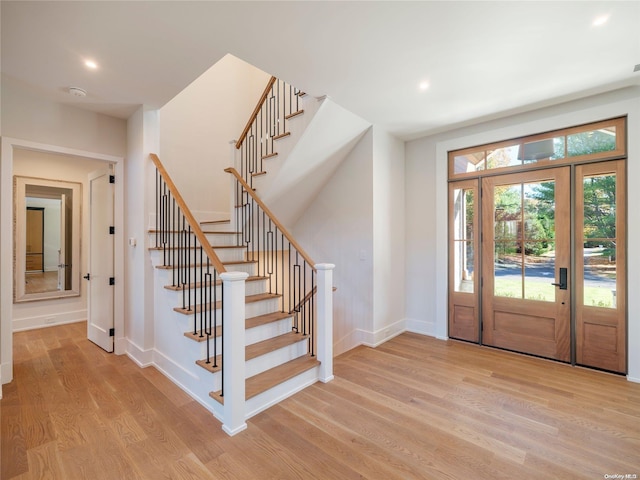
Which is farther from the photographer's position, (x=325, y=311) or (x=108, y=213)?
(x=108, y=213)

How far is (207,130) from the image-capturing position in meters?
4.93

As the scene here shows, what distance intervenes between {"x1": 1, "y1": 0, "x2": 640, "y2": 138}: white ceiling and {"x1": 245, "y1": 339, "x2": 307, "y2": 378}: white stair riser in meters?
2.49

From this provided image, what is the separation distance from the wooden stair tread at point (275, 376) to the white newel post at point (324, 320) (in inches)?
3.7

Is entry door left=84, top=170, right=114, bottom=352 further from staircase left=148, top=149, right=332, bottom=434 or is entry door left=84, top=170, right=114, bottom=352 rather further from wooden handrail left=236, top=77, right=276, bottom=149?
wooden handrail left=236, top=77, right=276, bottom=149

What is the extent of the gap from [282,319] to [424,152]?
301 centimetres

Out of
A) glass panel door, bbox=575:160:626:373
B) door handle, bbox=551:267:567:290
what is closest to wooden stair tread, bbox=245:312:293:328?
door handle, bbox=551:267:567:290

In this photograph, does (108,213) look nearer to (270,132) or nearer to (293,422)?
(270,132)

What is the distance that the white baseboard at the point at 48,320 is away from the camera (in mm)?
4340

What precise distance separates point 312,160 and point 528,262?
2.80m

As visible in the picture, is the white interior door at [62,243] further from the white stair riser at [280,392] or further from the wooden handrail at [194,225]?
the white stair riser at [280,392]

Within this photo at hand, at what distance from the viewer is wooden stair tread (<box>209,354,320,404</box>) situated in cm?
229

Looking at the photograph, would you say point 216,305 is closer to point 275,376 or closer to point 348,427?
point 275,376

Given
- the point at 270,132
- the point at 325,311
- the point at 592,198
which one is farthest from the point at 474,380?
the point at 270,132

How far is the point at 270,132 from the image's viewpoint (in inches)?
160
